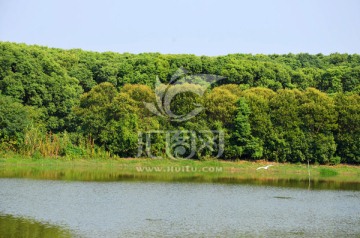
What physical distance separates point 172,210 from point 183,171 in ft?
79.7

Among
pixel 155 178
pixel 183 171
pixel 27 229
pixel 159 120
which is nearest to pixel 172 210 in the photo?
pixel 27 229

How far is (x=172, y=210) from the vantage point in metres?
36.2

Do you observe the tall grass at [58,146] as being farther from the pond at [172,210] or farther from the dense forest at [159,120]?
the pond at [172,210]

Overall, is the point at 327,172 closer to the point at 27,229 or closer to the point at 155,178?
the point at 155,178

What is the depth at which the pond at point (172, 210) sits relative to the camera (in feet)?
99.0

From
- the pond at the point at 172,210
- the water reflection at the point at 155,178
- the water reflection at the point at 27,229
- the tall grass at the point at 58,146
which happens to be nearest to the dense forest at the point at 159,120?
the tall grass at the point at 58,146

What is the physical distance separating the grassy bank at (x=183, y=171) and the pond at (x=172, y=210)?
4028 mm

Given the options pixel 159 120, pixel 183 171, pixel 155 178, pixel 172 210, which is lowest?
pixel 172 210

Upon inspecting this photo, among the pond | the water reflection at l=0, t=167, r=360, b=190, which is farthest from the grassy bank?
the pond

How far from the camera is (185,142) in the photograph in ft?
208

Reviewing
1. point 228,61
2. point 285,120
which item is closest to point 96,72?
point 228,61

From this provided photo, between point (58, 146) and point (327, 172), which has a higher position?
point (58, 146)

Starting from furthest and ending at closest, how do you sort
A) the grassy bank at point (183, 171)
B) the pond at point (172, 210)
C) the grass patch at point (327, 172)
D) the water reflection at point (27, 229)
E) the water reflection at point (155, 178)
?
1. the grass patch at point (327, 172)
2. the grassy bank at point (183, 171)
3. the water reflection at point (155, 178)
4. the pond at point (172, 210)
5. the water reflection at point (27, 229)

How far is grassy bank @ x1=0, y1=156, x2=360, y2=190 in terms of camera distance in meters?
52.0
